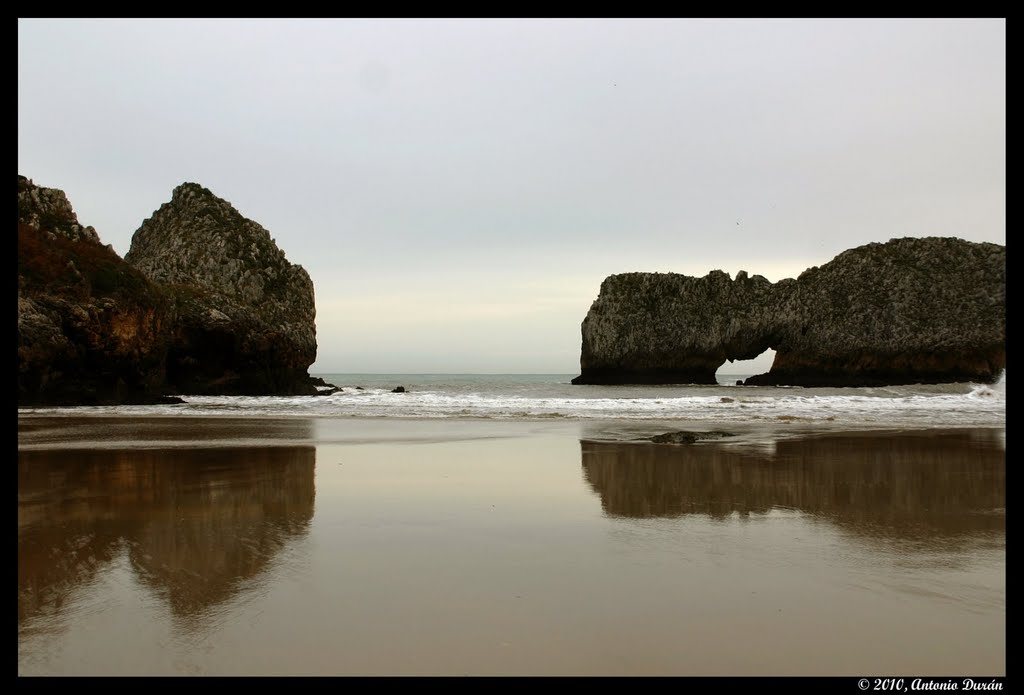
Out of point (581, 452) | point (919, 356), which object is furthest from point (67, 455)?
point (919, 356)

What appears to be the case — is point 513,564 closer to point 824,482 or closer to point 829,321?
point 824,482

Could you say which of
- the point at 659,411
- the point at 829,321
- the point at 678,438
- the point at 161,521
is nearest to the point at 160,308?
the point at 659,411

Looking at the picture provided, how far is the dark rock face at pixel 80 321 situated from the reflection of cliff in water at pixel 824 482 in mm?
20826

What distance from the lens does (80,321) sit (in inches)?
920

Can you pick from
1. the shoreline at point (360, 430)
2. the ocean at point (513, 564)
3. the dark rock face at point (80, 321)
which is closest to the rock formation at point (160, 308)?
the dark rock face at point (80, 321)

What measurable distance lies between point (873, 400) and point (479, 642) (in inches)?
949

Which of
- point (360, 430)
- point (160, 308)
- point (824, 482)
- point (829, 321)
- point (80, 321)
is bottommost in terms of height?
point (824, 482)

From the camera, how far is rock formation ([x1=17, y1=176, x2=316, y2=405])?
22.9 meters

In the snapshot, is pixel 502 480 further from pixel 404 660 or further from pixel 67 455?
pixel 67 455

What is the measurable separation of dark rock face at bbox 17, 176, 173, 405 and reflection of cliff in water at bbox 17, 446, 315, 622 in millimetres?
16317

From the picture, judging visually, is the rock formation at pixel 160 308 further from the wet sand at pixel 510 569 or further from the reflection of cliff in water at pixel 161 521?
the wet sand at pixel 510 569

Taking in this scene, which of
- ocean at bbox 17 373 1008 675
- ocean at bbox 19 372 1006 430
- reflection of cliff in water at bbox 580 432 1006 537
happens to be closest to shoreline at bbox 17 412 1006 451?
ocean at bbox 19 372 1006 430

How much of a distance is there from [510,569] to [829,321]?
59257 mm

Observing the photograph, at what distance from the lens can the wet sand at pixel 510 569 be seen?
8.93 feet
